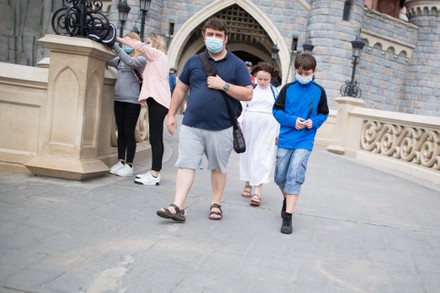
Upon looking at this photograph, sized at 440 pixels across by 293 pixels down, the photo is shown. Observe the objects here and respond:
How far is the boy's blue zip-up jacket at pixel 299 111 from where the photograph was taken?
443 cm

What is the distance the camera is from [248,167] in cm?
556

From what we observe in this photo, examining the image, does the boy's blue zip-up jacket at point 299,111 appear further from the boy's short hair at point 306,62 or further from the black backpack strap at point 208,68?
the black backpack strap at point 208,68

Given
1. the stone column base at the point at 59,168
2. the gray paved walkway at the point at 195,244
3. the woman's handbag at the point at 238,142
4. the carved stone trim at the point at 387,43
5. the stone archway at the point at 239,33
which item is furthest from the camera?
the carved stone trim at the point at 387,43

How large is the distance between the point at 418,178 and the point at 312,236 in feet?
18.4

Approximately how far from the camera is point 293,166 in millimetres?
4414

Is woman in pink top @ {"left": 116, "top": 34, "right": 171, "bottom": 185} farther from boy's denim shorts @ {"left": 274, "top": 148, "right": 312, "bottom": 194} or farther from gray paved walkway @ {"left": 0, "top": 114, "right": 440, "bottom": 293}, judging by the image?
boy's denim shorts @ {"left": 274, "top": 148, "right": 312, "bottom": 194}

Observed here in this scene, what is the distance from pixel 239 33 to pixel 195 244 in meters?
23.5

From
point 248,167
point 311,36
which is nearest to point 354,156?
point 248,167

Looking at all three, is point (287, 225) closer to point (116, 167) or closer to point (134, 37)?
point (116, 167)

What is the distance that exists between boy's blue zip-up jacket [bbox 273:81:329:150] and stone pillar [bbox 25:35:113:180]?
194 centimetres

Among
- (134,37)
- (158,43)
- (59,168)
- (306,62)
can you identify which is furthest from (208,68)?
(59,168)

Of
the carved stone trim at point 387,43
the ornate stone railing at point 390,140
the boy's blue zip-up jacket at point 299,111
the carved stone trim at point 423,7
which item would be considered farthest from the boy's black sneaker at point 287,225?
the carved stone trim at point 423,7

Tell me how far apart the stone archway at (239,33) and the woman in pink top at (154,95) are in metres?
19.2

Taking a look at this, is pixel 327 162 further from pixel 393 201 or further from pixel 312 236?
pixel 312 236
